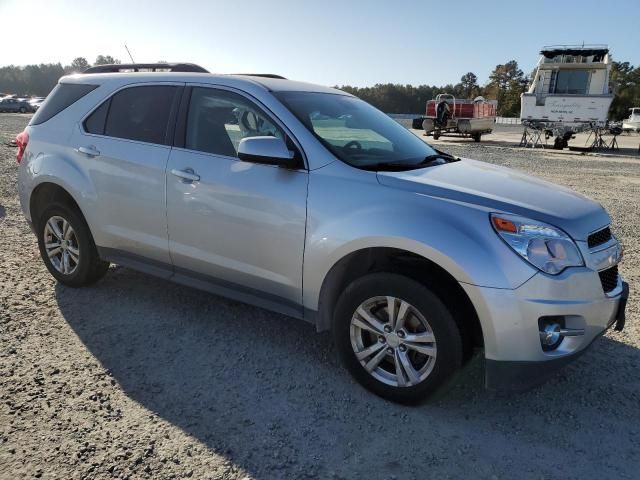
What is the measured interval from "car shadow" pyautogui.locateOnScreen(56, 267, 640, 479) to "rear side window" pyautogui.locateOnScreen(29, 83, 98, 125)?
5.75 feet

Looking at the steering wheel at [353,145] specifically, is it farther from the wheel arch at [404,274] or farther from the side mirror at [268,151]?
the wheel arch at [404,274]

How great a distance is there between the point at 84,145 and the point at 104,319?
1375 millimetres

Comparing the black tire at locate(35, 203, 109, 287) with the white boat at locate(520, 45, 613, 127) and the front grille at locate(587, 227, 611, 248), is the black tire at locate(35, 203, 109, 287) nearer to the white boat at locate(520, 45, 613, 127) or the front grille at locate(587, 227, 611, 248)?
the front grille at locate(587, 227, 611, 248)

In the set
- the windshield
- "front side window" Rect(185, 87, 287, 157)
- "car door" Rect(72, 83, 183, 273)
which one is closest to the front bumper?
the windshield

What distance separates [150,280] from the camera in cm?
473

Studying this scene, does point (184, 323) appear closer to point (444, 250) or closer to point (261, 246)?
point (261, 246)

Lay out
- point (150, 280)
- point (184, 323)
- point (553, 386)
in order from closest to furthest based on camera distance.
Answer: point (553, 386)
point (184, 323)
point (150, 280)

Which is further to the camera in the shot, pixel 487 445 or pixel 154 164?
pixel 154 164

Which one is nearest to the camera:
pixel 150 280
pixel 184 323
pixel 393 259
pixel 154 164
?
pixel 393 259

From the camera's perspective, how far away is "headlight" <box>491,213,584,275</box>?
8.11 feet

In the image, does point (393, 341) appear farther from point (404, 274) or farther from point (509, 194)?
point (509, 194)

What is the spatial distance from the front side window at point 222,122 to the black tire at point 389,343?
117 centimetres

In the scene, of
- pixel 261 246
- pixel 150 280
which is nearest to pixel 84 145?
pixel 150 280

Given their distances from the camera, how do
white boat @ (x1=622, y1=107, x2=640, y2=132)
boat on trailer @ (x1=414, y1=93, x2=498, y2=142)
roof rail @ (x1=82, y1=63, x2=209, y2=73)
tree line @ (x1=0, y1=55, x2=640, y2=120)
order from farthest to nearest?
tree line @ (x1=0, y1=55, x2=640, y2=120) → white boat @ (x1=622, y1=107, x2=640, y2=132) → boat on trailer @ (x1=414, y1=93, x2=498, y2=142) → roof rail @ (x1=82, y1=63, x2=209, y2=73)
